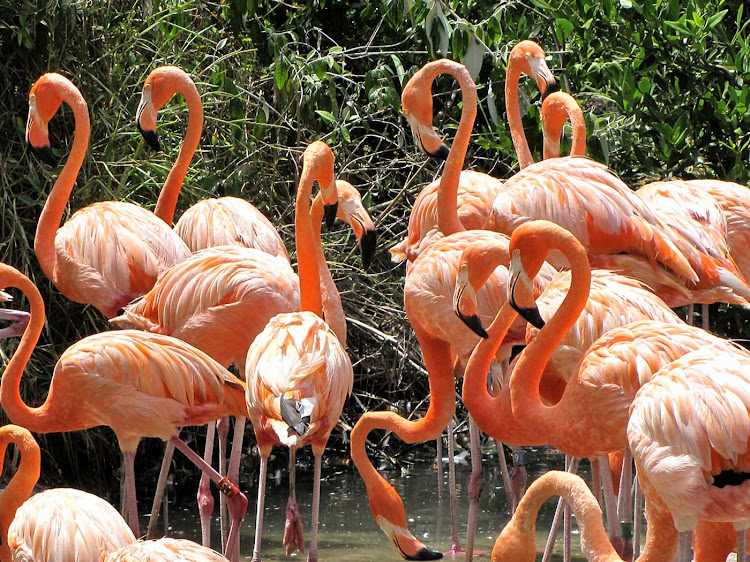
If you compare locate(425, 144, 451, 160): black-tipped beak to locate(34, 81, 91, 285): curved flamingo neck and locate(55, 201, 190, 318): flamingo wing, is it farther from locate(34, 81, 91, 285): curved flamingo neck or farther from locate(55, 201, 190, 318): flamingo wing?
locate(34, 81, 91, 285): curved flamingo neck

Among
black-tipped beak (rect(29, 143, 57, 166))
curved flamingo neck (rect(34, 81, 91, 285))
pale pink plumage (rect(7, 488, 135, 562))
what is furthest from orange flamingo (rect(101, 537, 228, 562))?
black-tipped beak (rect(29, 143, 57, 166))

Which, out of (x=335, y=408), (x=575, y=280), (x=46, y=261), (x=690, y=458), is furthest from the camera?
(x=46, y=261)

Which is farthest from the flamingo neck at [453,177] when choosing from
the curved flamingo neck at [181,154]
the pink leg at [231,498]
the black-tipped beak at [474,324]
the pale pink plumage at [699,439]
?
the pale pink plumage at [699,439]

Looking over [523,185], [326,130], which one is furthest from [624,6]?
[326,130]

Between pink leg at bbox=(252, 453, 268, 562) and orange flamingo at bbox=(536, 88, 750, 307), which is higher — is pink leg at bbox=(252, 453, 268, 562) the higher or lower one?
the lower one

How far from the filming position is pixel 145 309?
488 centimetres

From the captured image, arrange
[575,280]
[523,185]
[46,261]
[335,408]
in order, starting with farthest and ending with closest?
[46,261]
[523,185]
[335,408]
[575,280]

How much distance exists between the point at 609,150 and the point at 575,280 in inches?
94.3

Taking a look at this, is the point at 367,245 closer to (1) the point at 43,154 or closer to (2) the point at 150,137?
(2) the point at 150,137

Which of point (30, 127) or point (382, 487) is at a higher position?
point (30, 127)

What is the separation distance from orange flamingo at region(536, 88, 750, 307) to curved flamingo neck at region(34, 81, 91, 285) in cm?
238

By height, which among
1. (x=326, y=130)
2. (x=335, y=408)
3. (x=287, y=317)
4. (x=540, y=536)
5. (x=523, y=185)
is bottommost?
(x=540, y=536)

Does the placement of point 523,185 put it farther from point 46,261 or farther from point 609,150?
point 46,261

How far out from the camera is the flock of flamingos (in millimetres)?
3246
